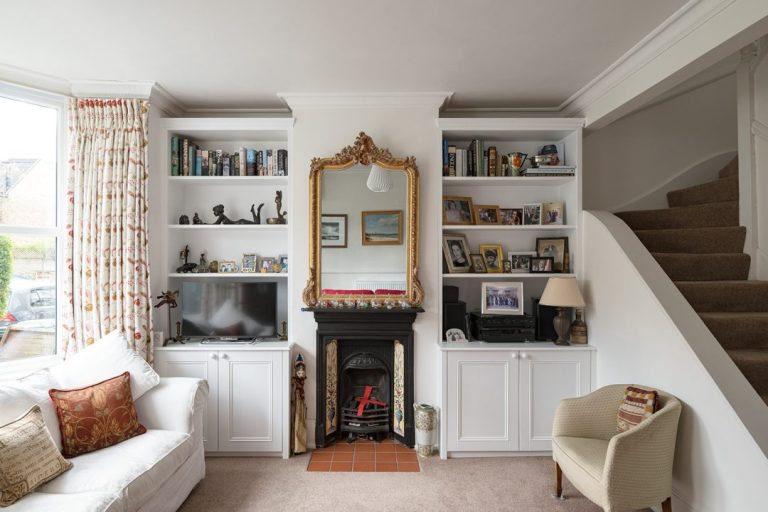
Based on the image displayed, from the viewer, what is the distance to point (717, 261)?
118 inches

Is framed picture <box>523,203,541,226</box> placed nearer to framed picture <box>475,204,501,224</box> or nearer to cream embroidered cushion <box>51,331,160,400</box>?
framed picture <box>475,204,501,224</box>

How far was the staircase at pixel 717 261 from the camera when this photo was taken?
2539 mm

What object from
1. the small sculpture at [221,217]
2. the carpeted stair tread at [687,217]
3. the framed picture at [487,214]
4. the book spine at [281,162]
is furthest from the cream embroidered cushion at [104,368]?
the carpeted stair tread at [687,217]

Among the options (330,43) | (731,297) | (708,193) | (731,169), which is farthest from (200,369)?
(731,169)

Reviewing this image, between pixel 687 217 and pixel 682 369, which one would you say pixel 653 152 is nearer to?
pixel 687 217

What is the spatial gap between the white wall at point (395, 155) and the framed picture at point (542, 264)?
0.82 metres

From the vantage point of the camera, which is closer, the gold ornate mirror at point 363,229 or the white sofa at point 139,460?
the white sofa at point 139,460

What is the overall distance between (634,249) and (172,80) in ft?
11.2

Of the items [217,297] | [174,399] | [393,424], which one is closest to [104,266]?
[217,297]

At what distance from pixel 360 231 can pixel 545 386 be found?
181cm

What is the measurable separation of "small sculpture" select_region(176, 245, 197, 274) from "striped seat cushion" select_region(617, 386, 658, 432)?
320cm

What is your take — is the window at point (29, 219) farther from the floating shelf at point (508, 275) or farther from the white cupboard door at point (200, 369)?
the floating shelf at point (508, 275)

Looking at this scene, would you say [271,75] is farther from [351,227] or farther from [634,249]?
[634,249]

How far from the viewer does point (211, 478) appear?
279 cm
